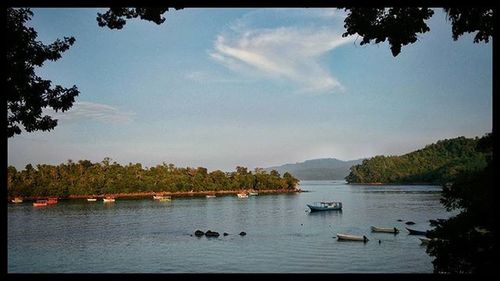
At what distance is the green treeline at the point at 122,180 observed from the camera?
93.0 m

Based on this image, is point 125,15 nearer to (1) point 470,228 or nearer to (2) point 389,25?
(2) point 389,25

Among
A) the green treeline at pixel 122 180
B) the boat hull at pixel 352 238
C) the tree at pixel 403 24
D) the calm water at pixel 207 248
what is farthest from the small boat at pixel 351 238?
the green treeline at pixel 122 180

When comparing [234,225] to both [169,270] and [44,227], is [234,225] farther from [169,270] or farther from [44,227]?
[169,270]

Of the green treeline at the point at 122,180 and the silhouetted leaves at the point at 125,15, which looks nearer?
the silhouetted leaves at the point at 125,15

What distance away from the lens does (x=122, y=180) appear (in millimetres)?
104125

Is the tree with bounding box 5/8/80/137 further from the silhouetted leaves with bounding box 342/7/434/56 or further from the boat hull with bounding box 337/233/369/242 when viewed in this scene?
the boat hull with bounding box 337/233/369/242

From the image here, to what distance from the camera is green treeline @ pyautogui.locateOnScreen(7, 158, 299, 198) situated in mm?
93000

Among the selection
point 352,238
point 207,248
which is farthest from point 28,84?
point 352,238

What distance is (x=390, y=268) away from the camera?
2323cm

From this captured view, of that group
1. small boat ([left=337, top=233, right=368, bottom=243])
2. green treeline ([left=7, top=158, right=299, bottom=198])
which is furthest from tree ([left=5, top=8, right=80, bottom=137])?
green treeline ([left=7, top=158, right=299, bottom=198])

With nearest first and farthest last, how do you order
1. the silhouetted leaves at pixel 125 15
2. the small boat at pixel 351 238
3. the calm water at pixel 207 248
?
1. the silhouetted leaves at pixel 125 15
2. the calm water at pixel 207 248
3. the small boat at pixel 351 238

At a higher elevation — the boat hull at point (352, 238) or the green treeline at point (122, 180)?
the green treeline at point (122, 180)

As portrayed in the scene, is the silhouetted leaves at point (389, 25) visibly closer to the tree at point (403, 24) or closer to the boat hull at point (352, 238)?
the tree at point (403, 24)

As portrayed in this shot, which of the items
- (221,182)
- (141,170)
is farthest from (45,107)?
(221,182)
